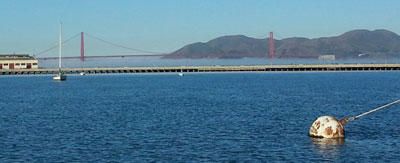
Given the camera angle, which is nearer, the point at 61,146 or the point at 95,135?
the point at 61,146

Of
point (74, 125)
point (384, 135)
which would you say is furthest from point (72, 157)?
point (384, 135)

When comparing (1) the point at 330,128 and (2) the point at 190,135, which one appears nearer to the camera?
(1) the point at 330,128

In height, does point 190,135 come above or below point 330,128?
below

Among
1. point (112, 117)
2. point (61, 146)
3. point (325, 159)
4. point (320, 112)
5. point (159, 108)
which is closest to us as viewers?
point (325, 159)

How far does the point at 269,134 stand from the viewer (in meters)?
49.6

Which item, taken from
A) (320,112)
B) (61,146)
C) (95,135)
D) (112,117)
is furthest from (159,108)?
(61,146)

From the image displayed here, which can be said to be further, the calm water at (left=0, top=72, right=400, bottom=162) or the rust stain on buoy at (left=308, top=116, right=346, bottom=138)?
the rust stain on buoy at (left=308, top=116, right=346, bottom=138)

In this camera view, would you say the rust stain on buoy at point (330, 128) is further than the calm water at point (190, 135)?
Yes

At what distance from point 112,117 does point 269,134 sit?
73.6ft

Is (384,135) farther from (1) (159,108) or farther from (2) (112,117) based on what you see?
(1) (159,108)

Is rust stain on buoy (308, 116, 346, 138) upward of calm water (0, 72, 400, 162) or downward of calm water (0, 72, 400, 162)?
upward

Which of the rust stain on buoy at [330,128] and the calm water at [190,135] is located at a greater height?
the rust stain on buoy at [330,128]

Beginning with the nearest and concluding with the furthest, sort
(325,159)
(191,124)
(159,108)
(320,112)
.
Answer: (325,159) → (191,124) → (320,112) → (159,108)

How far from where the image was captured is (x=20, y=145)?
44.6 m
